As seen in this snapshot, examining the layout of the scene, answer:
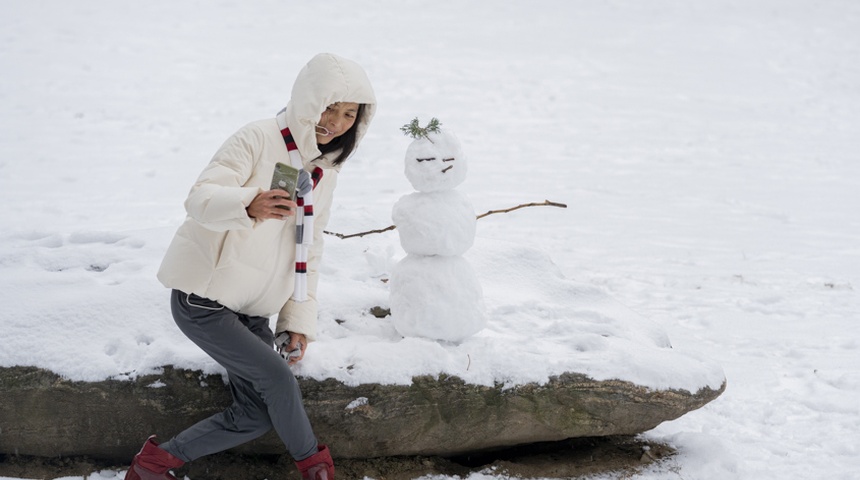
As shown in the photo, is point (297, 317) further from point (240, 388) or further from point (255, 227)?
point (255, 227)

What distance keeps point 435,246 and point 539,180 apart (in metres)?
5.38

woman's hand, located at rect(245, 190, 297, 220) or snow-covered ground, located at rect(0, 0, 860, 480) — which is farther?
snow-covered ground, located at rect(0, 0, 860, 480)

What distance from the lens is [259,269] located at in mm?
3082

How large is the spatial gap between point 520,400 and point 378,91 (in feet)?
27.5

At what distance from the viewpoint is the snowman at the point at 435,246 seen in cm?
361

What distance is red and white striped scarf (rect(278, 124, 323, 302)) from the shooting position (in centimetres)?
309

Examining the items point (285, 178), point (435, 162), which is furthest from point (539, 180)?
point (285, 178)

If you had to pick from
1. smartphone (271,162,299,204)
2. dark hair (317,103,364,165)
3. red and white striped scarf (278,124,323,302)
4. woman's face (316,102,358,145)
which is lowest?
red and white striped scarf (278,124,323,302)

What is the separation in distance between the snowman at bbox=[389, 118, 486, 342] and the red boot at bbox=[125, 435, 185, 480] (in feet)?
3.77

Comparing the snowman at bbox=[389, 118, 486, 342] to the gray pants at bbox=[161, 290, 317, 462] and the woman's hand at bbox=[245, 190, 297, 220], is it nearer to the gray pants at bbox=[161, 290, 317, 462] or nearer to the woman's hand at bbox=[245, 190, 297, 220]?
the gray pants at bbox=[161, 290, 317, 462]

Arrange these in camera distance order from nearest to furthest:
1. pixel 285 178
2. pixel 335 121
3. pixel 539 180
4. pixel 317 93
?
pixel 285 178
pixel 317 93
pixel 335 121
pixel 539 180

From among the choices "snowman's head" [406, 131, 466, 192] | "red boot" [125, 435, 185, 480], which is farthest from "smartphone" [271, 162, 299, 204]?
"red boot" [125, 435, 185, 480]

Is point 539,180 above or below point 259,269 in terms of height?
below

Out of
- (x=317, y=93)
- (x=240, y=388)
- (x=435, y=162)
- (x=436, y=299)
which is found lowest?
(x=240, y=388)
